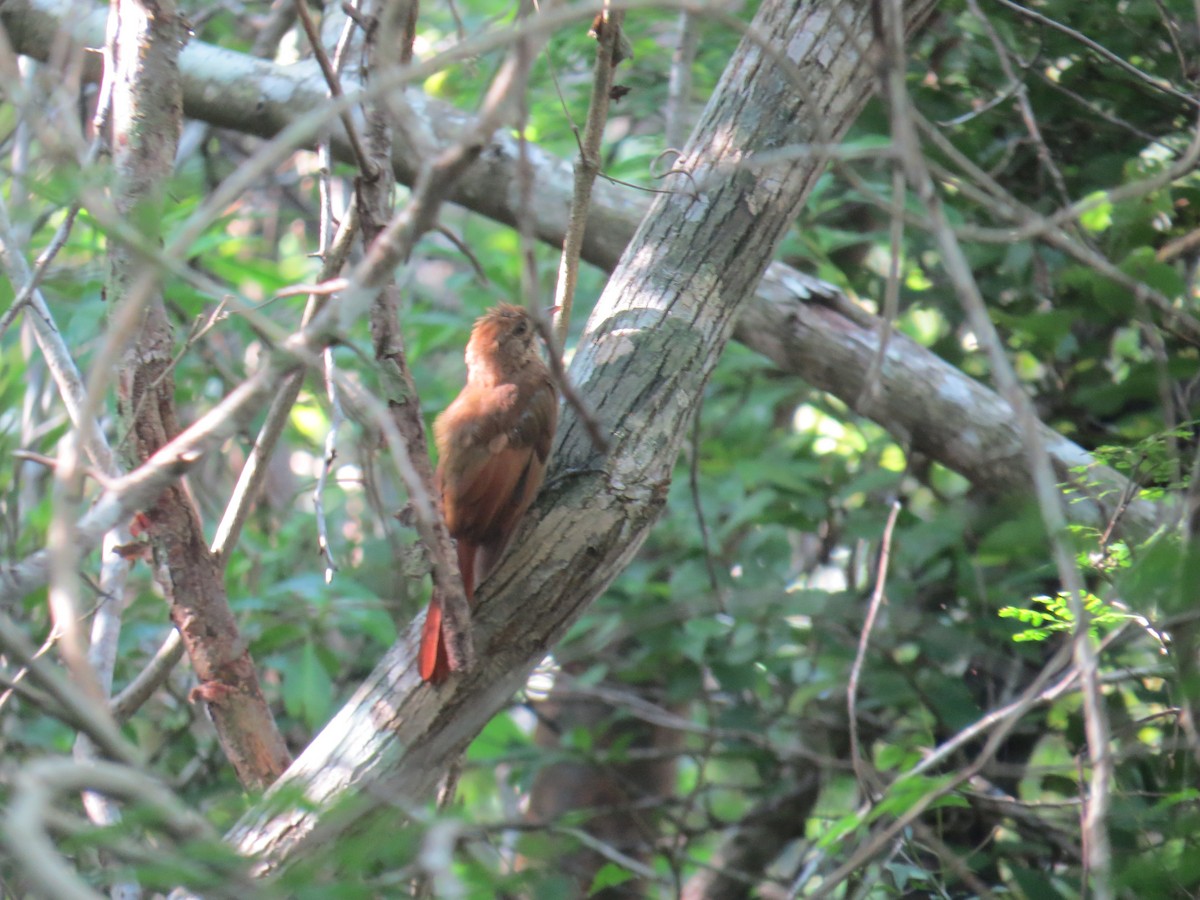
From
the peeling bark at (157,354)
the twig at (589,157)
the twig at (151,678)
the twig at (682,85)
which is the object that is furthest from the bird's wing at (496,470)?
the twig at (682,85)

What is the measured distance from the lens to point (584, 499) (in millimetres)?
2410

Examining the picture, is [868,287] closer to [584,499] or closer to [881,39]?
[584,499]

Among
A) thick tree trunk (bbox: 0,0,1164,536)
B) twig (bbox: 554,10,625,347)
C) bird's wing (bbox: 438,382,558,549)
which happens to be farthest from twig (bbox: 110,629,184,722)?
thick tree trunk (bbox: 0,0,1164,536)

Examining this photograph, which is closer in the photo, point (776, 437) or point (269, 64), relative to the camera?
point (269, 64)

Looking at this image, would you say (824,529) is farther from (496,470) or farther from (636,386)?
(636,386)

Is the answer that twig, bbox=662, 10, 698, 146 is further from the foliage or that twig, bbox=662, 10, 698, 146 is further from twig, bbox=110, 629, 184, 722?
twig, bbox=110, 629, 184, 722

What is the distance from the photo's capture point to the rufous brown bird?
258cm

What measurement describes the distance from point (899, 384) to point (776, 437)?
1.60 m

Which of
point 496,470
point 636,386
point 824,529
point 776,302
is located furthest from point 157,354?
point 824,529

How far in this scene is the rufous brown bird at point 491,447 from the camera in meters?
2.58

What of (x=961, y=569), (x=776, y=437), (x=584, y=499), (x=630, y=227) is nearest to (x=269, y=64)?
(x=630, y=227)

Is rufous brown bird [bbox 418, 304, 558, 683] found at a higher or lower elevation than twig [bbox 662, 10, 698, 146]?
lower

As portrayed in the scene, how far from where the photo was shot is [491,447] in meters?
2.94

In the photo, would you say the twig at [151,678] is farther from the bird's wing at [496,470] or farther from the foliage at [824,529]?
the bird's wing at [496,470]
